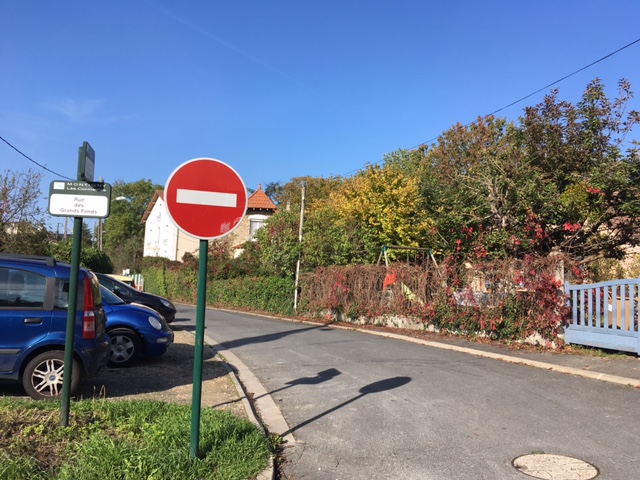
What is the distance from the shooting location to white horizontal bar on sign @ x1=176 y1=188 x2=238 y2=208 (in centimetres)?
418

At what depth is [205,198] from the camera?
4.24 meters

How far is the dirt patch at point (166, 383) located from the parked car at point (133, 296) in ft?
12.5

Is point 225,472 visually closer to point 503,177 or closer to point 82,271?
point 82,271

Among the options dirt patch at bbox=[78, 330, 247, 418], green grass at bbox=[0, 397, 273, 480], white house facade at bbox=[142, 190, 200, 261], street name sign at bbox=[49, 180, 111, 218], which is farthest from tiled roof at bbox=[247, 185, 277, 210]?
green grass at bbox=[0, 397, 273, 480]

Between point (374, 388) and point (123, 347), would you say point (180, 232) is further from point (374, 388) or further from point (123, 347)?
point (374, 388)

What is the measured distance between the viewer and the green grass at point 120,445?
3.81 metres

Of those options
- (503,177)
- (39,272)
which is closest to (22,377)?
(39,272)

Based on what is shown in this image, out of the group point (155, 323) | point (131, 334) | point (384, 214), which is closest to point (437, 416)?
point (155, 323)

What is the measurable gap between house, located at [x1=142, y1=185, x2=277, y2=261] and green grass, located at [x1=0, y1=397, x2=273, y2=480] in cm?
3419

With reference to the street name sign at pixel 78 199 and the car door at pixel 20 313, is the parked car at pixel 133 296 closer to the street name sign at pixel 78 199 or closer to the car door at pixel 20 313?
the car door at pixel 20 313

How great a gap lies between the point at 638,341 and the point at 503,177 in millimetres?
6712

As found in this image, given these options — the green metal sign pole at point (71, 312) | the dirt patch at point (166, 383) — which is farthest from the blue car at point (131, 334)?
the green metal sign pole at point (71, 312)

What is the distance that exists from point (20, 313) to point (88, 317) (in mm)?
763

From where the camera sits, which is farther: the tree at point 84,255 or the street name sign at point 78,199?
the tree at point 84,255
